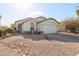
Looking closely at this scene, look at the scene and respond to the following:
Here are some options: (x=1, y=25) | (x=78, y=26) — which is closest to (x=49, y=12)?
(x=78, y=26)

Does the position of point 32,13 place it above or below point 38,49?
above

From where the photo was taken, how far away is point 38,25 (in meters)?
4.45

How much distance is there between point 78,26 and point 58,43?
485 millimetres

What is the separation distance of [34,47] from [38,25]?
1.37ft

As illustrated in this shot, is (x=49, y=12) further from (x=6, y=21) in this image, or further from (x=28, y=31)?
(x=6, y=21)

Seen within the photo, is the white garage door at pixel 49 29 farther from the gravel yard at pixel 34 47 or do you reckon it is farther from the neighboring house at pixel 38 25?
the gravel yard at pixel 34 47

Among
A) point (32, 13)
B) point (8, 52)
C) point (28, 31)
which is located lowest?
point (8, 52)

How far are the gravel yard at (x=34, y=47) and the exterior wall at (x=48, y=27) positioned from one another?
189mm

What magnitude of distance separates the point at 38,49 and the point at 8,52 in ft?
1.77

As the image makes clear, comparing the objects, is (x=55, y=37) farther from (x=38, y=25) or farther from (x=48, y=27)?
(x=38, y=25)

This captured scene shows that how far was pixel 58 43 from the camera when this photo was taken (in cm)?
445

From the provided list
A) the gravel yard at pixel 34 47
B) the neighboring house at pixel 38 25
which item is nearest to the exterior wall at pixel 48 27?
the neighboring house at pixel 38 25

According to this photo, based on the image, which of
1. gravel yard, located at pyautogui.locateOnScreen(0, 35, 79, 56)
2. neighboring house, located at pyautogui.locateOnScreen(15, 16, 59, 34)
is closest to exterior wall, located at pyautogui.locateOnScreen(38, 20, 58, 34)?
neighboring house, located at pyautogui.locateOnScreen(15, 16, 59, 34)

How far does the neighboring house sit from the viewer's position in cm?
437
